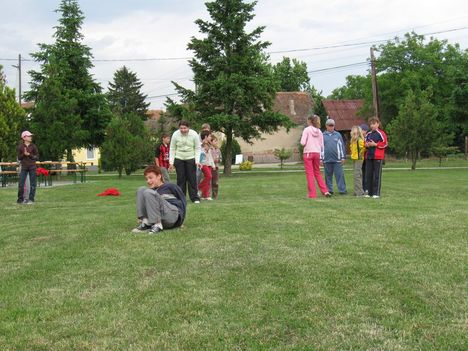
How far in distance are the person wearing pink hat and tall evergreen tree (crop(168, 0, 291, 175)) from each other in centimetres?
2029

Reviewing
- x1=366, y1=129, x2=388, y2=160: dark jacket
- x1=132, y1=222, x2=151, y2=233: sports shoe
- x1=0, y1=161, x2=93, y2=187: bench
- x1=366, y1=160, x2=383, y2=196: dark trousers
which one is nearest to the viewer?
x1=132, y1=222, x2=151, y2=233: sports shoe

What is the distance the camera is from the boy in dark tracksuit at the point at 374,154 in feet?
42.0

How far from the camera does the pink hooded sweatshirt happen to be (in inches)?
525

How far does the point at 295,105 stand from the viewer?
7444 cm

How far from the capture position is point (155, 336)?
11.7ft

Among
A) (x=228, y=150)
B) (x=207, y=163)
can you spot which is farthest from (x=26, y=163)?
(x=228, y=150)

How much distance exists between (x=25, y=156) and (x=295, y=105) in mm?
62479

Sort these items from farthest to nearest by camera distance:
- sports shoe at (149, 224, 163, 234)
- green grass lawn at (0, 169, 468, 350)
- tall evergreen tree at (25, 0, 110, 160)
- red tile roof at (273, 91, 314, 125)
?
red tile roof at (273, 91, 314, 125) → tall evergreen tree at (25, 0, 110, 160) → sports shoe at (149, 224, 163, 234) → green grass lawn at (0, 169, 468, 350)

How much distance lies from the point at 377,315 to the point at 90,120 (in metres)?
41.9

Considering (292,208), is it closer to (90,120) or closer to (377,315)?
(377,315)

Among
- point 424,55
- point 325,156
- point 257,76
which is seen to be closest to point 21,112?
Answer: point 257,76

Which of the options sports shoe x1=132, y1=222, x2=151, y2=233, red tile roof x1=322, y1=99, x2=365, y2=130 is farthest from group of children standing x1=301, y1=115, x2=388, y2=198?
red tile roof x1=322, y1=99, x2=365, y2=130

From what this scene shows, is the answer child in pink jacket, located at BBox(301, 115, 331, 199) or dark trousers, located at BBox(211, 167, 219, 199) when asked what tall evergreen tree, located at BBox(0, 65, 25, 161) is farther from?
child in pink jacket, located at BBox(301, 115, 331, 199)

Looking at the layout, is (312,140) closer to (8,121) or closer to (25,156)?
(25,156)
